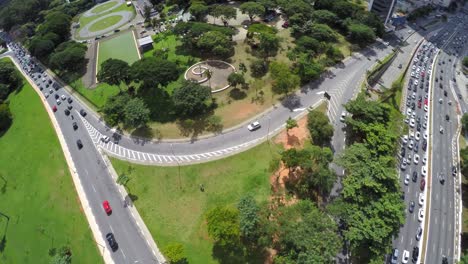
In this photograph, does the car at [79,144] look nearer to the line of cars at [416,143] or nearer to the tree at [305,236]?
the tree at [305,236]

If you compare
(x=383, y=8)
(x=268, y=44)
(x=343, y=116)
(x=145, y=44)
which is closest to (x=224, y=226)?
(x=343, y=116)

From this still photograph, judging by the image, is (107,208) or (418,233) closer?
(418,233)

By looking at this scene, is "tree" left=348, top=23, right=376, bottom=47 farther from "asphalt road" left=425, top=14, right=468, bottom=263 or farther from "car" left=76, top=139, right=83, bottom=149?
"car" left=76, top=139, right=83, bottom=149

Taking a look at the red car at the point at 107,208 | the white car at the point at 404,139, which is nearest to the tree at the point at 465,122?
the white car at the point at 404,139

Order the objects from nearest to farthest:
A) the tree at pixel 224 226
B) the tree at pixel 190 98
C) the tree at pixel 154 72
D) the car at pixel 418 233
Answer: the tree at pixel 224 226, the car at pixel 418 233, the tree at pixel 190 98, the tree at pixel 154 72

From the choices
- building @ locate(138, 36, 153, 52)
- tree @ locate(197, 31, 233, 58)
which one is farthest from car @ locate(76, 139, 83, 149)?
tree @ locate(197, 31, 233, 58)

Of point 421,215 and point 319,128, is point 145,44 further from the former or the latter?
point 421,215

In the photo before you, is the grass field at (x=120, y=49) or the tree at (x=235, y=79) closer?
the tree at (x=235, y=79)
